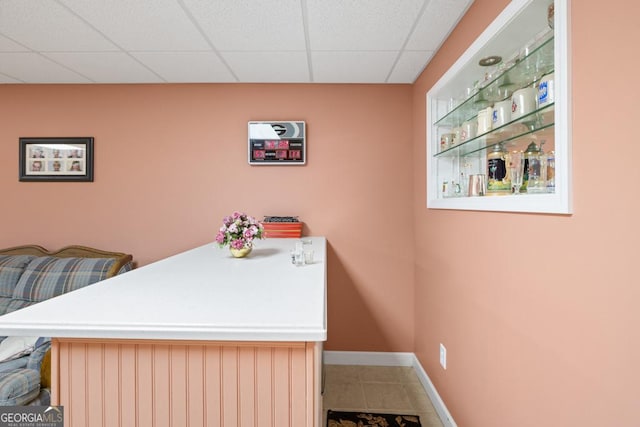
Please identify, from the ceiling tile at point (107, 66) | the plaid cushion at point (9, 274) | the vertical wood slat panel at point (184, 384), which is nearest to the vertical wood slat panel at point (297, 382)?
the vertical wood slat panel at point (184, 384)

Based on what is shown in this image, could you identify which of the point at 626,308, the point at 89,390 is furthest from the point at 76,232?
the point at 626,308

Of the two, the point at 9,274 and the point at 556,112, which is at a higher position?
the point at 556,112

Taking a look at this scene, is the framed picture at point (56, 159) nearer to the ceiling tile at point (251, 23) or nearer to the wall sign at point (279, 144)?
the wall sign at point (279, 144)

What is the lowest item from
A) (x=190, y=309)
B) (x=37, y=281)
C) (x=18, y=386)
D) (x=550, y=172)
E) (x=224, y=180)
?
(x=18, y=386)

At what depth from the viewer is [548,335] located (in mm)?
1021

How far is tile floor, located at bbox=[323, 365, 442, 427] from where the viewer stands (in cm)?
201

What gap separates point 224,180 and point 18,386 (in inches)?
67.7

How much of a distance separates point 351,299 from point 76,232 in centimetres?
244

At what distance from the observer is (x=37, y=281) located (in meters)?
2.22

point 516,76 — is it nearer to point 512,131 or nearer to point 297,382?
point 512,131

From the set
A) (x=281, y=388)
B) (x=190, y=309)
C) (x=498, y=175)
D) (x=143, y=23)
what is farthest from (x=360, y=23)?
(x=281, y=388)

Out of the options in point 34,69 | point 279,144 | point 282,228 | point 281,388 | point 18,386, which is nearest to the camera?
point 281,388

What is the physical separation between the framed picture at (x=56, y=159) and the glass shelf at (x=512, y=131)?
292cm

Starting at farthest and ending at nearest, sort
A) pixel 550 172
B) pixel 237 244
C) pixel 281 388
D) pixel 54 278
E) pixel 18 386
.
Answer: pixel 54 278 < pixel 237 244 < pixel 18 386 < pixel 550 172 < pixel 281 388
